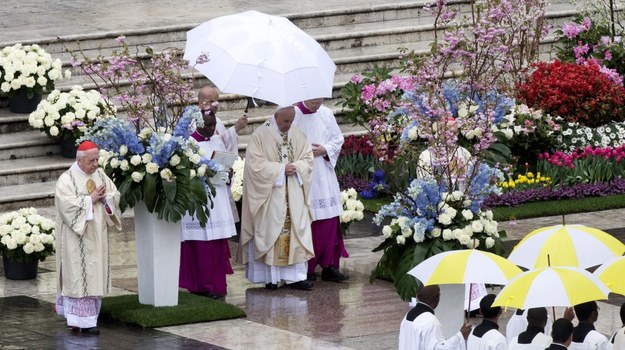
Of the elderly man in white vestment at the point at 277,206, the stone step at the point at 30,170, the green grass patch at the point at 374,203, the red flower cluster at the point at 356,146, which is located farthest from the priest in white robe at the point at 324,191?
the stone step at the point at 30,170

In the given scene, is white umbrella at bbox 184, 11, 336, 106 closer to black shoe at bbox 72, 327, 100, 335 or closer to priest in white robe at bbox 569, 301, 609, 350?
black shoe at bbox 72, 327, 100, 335

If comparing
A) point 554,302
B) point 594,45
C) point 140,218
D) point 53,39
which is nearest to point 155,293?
point 140,218

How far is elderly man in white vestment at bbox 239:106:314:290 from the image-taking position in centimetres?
1598

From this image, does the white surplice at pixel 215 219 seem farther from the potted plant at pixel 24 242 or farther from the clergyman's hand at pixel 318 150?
the potted plant at pixel 24 242

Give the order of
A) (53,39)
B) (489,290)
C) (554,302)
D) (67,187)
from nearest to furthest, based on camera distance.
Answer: (554,302) → (67,187) → (489,290) → (53,39)

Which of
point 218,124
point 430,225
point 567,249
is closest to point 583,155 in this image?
point 218,124

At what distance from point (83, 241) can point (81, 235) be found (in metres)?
0.06

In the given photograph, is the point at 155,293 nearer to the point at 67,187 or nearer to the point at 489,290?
the point at 67,187

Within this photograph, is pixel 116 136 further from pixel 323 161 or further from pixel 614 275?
pixel 614 275

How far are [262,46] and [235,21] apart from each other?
1.78ft

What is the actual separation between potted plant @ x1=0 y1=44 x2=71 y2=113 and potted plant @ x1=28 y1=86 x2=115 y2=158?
46 centimetres

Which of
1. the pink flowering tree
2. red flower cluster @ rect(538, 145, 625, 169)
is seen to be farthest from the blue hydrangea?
red flower cluster @ rect(538, 145, 625, 169)

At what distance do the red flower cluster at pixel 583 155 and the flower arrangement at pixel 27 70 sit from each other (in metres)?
6.20

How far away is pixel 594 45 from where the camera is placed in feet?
78.6
